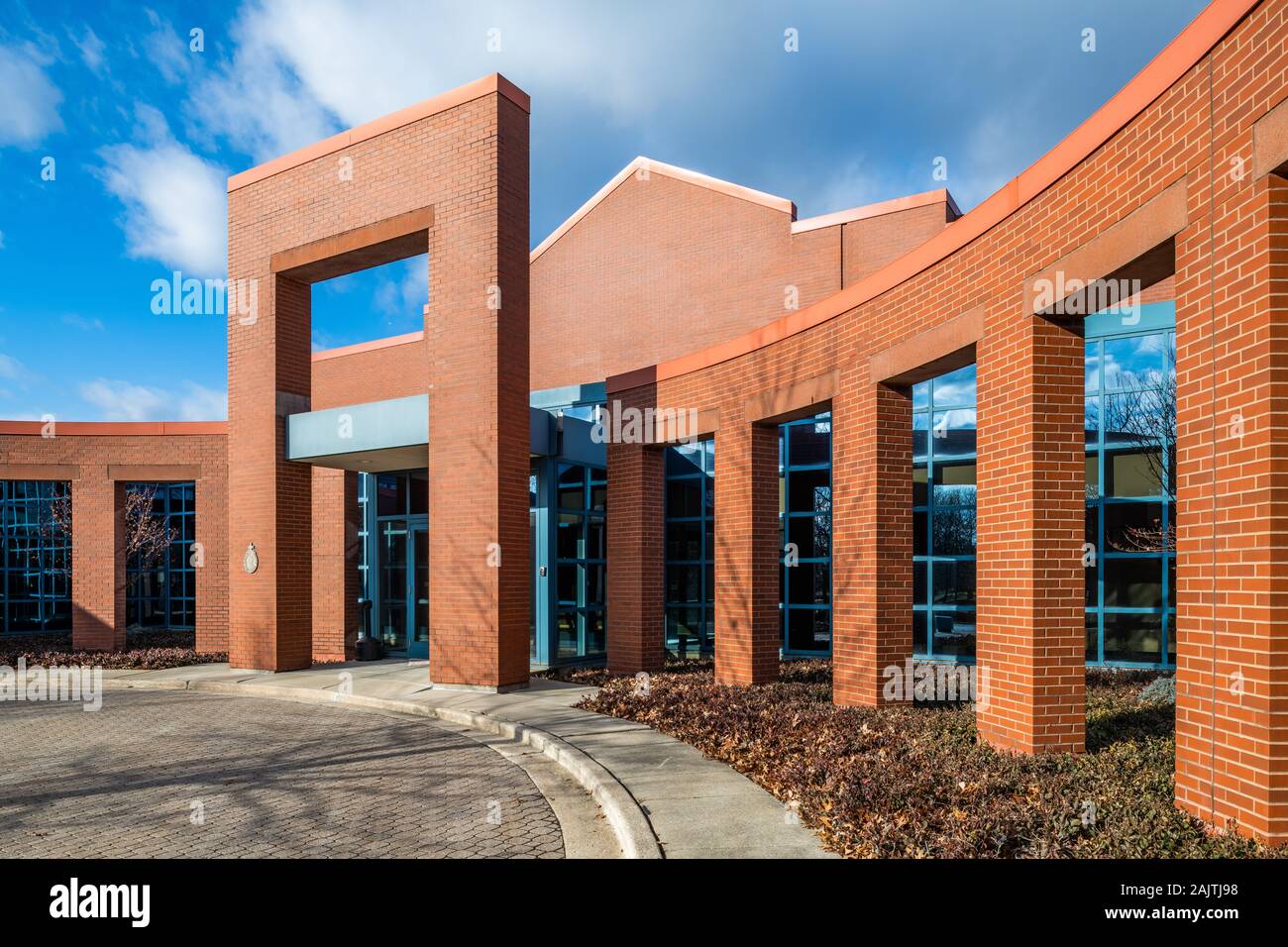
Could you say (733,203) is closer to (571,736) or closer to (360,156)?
(360,156)

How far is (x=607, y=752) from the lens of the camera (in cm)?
825

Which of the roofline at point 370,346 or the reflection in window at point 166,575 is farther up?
the roofline at point 370,346

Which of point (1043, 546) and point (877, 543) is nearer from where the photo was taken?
point (1043, 546)

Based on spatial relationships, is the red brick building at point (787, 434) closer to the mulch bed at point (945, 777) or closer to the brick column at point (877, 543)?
the brick column at point (877, 543)

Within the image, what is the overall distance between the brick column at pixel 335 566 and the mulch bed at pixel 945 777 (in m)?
9.51

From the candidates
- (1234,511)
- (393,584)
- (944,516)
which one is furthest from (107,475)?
(1234,511)

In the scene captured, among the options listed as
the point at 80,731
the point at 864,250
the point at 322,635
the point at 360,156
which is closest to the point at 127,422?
the point at 322,635

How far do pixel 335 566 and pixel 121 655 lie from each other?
467 cm

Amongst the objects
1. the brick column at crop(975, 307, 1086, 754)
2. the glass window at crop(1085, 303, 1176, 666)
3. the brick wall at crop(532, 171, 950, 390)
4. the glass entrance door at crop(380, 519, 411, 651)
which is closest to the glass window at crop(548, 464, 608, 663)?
the glass entrance door at crop(380, 519, 411, 651)

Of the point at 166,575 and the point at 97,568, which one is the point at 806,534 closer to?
the point at 97,568

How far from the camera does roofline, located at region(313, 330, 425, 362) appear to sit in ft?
84.0

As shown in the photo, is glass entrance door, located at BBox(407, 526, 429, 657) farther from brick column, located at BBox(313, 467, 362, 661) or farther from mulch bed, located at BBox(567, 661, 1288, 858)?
mulch bed, located at BBox(567, 661, 1288, 858)

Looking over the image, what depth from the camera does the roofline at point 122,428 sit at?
63.8ft

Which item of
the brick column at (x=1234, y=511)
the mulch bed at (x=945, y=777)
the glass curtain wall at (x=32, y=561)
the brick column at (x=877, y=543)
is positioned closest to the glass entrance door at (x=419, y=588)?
the mulch bed at (x=945, y=777)
